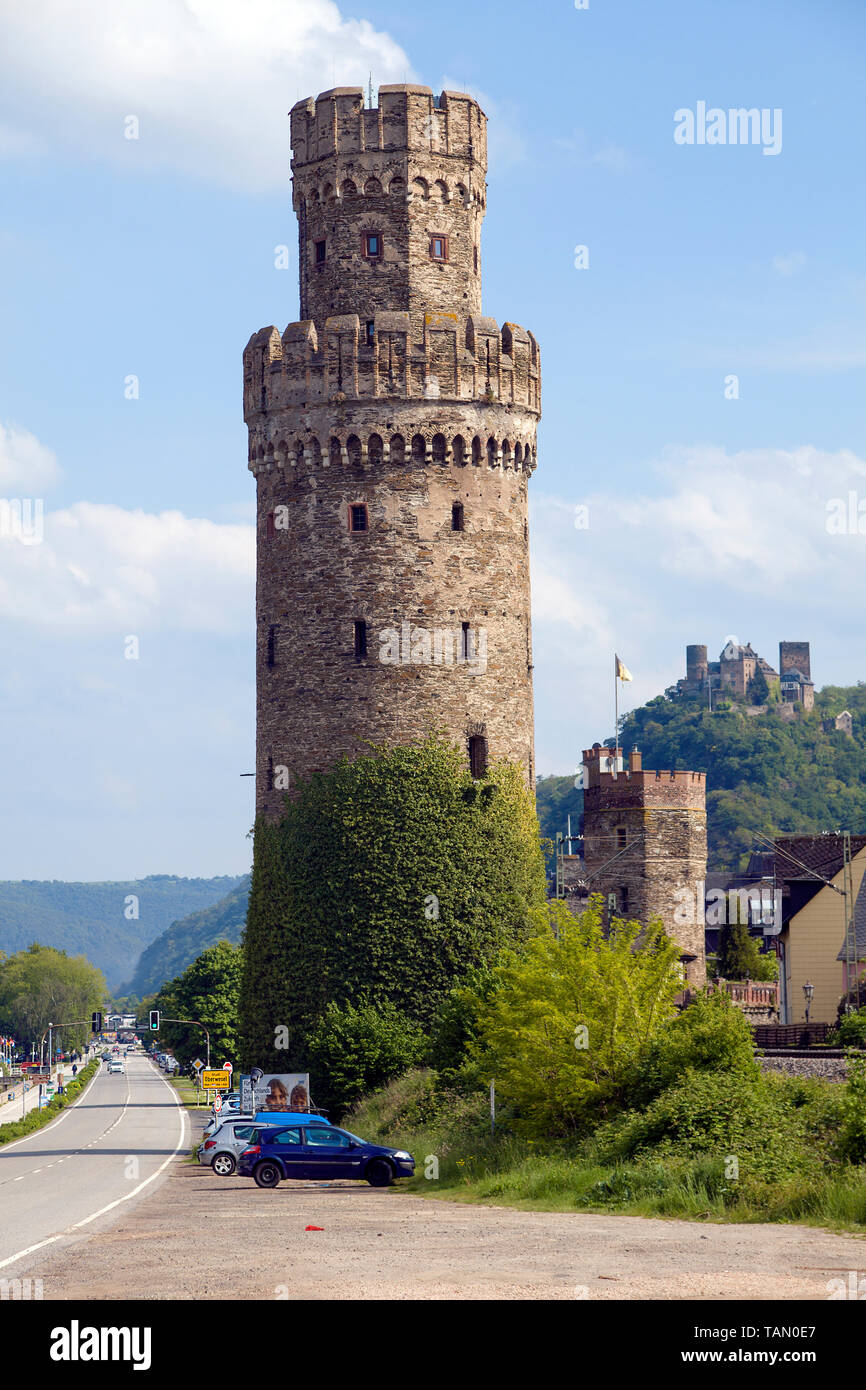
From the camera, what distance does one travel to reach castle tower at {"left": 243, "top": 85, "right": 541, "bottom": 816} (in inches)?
2088

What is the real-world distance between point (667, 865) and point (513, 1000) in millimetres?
36169

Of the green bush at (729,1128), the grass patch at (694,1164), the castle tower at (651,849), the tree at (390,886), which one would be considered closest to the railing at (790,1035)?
the tree at (390,886)

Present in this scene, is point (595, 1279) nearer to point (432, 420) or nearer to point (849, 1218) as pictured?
point (849, 1218)

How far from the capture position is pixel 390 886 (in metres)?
51.4

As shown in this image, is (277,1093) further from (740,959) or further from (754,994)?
(740,959)

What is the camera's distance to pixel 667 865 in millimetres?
71062

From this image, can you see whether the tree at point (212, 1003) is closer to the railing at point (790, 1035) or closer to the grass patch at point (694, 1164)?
the railing at point (790, 1035)

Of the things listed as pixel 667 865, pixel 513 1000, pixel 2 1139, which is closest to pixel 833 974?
pixel 667 865

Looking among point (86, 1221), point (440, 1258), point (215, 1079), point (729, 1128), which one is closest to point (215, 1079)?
point (215, 1079)

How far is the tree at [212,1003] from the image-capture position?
12950cm

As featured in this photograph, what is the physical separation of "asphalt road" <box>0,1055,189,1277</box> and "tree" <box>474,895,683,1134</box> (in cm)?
821

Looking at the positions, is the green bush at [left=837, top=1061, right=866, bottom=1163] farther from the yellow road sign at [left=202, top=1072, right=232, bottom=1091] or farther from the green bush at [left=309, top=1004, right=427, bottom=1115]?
the yellow road sign at [left=202, top=1072, right=232, bottom=1091]

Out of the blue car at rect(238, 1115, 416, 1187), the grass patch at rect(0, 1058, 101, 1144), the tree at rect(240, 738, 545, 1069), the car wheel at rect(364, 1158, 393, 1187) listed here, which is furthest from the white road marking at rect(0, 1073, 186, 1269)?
the grass patch at rect(0, 1058, 101, 1144)
